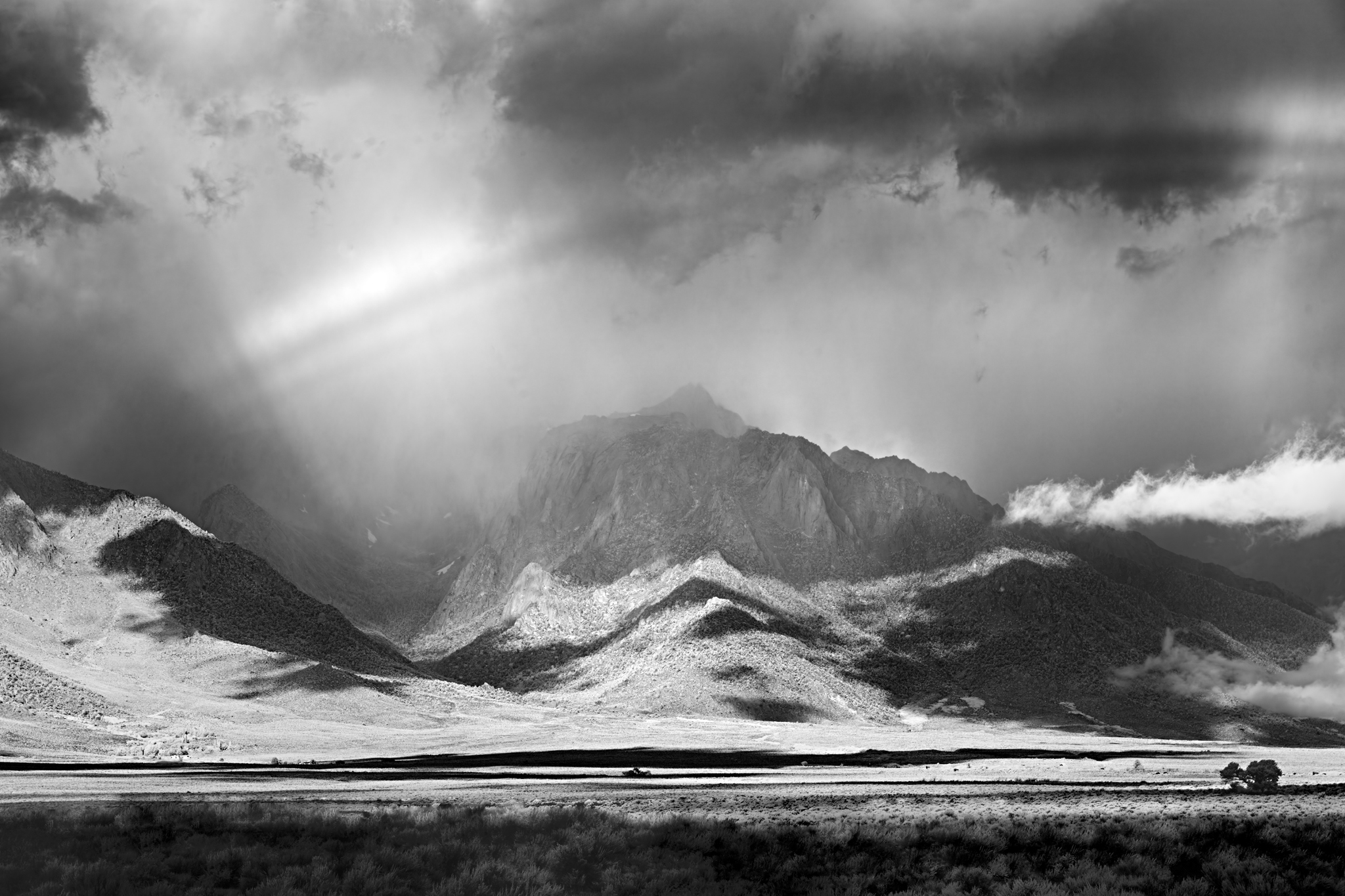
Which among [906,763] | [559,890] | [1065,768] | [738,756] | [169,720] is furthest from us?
[169,720]

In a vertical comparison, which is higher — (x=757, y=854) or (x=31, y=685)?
(x=31, y=685)

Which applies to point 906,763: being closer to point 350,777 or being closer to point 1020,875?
point 350,777

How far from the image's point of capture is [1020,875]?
3177cm

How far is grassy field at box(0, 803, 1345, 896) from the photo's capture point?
29406mm

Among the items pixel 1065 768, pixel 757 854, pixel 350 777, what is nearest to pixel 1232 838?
pixel 757 854

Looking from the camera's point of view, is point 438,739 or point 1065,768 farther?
point 438,739

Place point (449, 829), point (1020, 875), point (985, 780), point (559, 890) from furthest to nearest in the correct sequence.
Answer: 1. point (985, 780)
2. point (449, 829)
3. point (1020, 875)
4. point (559, 890)

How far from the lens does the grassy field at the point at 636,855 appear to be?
2941cm

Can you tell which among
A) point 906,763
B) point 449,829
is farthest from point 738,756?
point 449,829

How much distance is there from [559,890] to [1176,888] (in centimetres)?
1637

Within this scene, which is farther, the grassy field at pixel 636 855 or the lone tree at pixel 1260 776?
the lone tree at pixel 1260 776

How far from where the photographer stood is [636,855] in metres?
33.8

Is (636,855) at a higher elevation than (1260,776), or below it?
higher

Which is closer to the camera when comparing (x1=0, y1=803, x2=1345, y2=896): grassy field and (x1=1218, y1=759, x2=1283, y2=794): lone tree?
(x1=0, y1=803, x2=1345, y2=896): grassy field
